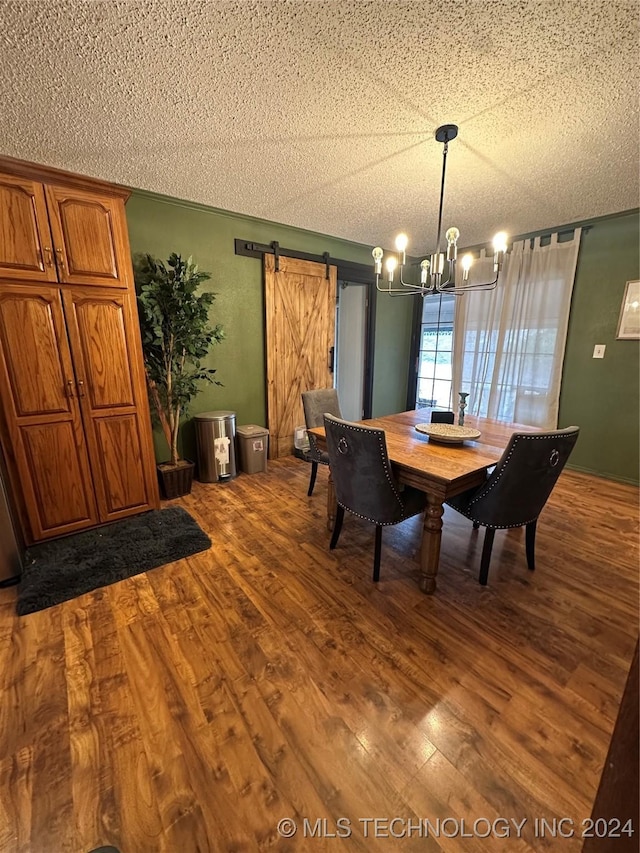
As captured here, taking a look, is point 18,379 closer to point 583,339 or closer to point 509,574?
point 509,574

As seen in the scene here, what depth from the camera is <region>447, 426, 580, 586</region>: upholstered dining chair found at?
1.64 m

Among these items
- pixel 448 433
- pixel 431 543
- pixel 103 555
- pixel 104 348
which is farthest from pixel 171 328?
pixel 431 543

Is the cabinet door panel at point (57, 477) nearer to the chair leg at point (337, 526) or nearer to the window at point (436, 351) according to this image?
the chair leg at point (337, 526)

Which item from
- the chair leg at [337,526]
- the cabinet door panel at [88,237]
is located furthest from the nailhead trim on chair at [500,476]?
the cabinet door panel at [88,237]

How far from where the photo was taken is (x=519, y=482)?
1722 millimetres

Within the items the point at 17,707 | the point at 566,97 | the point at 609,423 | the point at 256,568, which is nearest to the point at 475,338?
the point at 609,423

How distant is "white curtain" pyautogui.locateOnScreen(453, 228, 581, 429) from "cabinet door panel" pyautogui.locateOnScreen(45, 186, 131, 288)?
382cm

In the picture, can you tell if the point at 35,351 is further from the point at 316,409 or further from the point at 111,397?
the point at 316,409

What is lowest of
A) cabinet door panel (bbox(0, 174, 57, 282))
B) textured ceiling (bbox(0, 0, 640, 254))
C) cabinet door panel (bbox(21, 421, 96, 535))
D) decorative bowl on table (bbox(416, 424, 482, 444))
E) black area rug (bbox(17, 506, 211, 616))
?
black area rug (bbox(17, 506, 211, 616))

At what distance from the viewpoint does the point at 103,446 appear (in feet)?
7.97

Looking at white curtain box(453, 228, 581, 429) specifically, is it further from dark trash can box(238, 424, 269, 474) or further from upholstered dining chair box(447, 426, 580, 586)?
dark trash can box(238, 424, 269, 474)

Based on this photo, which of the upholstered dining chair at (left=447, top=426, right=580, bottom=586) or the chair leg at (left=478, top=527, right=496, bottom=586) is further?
the chair leg at (left=478, top=527, right=496, bottom=586)

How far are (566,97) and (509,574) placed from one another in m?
2.58

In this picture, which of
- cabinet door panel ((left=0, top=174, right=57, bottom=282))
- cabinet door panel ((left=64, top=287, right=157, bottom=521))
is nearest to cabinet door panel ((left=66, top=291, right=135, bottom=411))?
cabinet door panel ((left=64, top=287, right=157, bottom=521))
